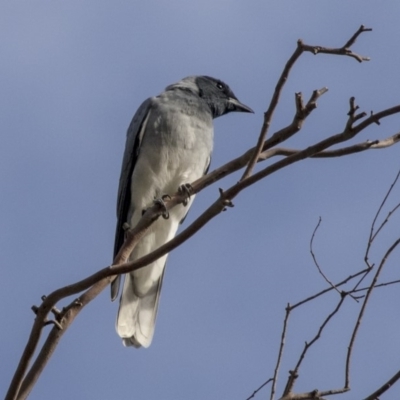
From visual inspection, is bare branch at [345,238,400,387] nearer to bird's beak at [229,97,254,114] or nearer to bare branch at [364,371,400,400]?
bare branch at [364,371,400,400]

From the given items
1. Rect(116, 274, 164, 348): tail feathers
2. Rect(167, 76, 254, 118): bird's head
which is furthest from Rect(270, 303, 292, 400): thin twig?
Rect(167, 76, 254, 118): bird's head

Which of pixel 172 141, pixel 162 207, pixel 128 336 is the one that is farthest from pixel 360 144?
pixel 172 141

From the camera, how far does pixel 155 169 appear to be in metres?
6.61

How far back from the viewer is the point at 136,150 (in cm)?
686

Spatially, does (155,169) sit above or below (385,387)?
above

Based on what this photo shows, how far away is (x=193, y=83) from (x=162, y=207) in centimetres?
376

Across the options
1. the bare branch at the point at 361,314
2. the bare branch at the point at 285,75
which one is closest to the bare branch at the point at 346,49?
the bare branch at the point at 285,75

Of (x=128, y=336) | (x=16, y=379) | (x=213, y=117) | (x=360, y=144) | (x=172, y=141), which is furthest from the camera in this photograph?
(x=213, y=117)

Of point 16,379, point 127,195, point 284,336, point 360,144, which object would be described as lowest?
point 16,379

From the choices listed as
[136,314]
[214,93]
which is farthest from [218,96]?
[136,314]

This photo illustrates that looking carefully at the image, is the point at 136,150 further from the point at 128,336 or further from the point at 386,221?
the point at 386,221

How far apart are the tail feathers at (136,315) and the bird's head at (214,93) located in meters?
1.73

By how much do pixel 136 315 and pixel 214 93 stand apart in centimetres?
256

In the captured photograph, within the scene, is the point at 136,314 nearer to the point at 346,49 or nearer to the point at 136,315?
the point at 136,315
